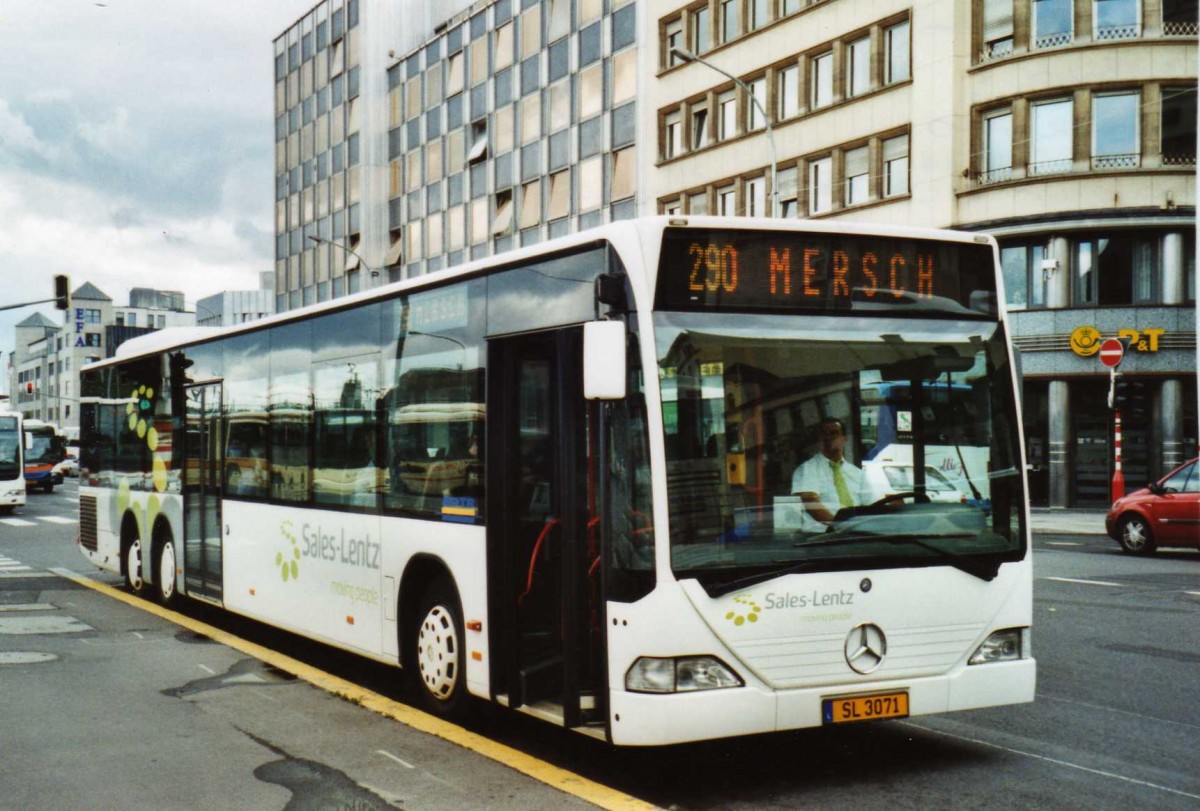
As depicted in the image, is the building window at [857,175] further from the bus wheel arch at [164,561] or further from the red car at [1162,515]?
the bus wheel arch at [164,561]

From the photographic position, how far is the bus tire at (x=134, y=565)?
14938mm

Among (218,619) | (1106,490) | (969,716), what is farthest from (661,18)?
(969,716)

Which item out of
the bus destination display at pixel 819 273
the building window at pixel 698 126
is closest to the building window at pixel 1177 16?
the building window at pixel 698 126

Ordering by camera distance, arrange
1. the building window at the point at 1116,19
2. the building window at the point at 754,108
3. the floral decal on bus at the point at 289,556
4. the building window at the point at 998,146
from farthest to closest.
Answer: the building window at the point at 754,108 < the building window at the point at 998,146 < the building window at the point at 1116,19 < the floral decal on bus at the point at 289,556

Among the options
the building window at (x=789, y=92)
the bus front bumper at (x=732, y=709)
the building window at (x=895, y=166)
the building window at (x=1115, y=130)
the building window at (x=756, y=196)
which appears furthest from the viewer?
the building window at (x=756, y=196)

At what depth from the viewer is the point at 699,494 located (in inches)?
243

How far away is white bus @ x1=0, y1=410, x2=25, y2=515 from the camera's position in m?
35.8

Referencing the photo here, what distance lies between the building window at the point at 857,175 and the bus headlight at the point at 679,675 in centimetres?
3253

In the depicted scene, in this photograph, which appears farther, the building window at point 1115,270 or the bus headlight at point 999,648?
the building window at point 1115,270

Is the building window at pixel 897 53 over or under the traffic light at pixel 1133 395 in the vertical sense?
over

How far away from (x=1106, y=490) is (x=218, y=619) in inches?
1071

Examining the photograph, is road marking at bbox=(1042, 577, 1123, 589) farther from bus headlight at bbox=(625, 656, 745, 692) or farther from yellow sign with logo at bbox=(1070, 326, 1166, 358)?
yellow sign with logo at bbox=(1070, 326, 1166, 358)


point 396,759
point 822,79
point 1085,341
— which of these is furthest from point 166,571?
point 822,79

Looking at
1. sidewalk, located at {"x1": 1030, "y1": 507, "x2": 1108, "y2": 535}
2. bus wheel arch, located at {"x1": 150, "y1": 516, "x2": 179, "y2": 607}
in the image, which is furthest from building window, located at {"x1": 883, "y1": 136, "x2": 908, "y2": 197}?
bus wheel arch, located at {"x1": 150, "y1": 516, "x2": 179, "y2": 607}
